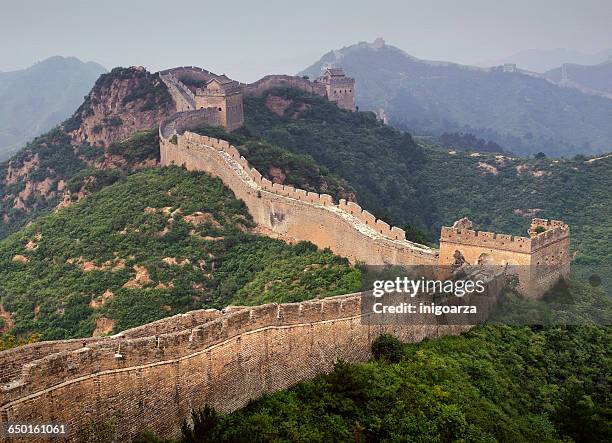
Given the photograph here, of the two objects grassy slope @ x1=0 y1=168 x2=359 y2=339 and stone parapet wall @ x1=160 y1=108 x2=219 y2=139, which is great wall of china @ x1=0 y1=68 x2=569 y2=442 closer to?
grassy slope @ x1=0 y1=168 x2=359 y2=339

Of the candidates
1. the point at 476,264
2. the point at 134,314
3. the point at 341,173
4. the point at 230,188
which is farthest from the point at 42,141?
the point at 476,264

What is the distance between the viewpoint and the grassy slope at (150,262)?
30.6 m

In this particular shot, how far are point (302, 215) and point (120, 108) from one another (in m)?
36.1

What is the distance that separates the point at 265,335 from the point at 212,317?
1231mm

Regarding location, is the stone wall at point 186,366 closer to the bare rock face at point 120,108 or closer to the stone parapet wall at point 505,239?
the stone parapet wall at point 505,239

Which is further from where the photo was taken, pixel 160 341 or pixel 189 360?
Answer: pixel 189 360

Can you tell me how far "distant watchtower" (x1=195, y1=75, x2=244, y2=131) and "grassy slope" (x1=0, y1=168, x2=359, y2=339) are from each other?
11722 millimetres

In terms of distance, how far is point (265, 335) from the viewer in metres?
17.1

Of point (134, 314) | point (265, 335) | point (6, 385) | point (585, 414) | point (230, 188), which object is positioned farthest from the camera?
point (230, 188)

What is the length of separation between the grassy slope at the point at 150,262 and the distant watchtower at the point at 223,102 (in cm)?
1172

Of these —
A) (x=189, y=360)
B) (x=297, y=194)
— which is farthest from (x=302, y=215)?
(x=189, y=360)

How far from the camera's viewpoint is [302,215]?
33.5m

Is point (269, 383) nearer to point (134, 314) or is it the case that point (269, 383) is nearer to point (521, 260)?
point (521, 260)

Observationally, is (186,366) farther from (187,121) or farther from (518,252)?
(187,121)
